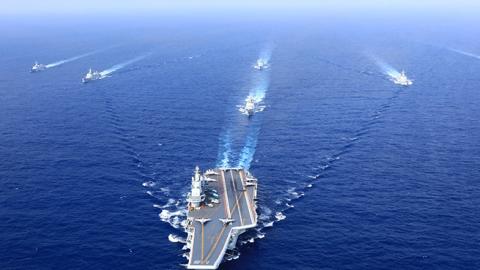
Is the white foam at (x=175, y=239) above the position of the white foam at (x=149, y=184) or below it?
below

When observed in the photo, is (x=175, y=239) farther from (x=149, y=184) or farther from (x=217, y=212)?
(x=149, y=184)

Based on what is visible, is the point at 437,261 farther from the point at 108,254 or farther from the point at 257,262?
the point at 108,254

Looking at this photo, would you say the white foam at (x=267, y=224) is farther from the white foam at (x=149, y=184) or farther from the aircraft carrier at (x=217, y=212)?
the white foam at (x=149, y=184)

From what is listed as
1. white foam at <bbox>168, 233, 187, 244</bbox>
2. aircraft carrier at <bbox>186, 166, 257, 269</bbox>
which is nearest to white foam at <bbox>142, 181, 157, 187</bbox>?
aircraft carrier at <bbox>186, 166, 257, 269</bbox>

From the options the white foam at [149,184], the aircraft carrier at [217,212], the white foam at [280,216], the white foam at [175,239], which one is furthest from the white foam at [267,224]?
the white foam at [149,184]

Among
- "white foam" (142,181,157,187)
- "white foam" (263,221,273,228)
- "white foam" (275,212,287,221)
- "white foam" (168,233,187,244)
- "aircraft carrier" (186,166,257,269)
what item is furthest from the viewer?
"white foam" (142,181,157,187)

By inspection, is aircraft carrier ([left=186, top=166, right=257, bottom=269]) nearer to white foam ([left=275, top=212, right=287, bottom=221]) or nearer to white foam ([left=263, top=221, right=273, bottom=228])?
white foam ([left=263, top=221, right=273, bottom=228])

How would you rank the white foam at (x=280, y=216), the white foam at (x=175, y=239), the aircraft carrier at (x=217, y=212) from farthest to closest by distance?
the white foam at (x=280, y=216) → the white foam at (x=175, y=239) → the aircraft carrier at (x=217, y=212)

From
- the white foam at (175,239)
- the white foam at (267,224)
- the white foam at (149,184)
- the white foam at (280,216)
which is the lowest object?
the white foam at (175,239)

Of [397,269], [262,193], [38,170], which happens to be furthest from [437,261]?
[38,170]
